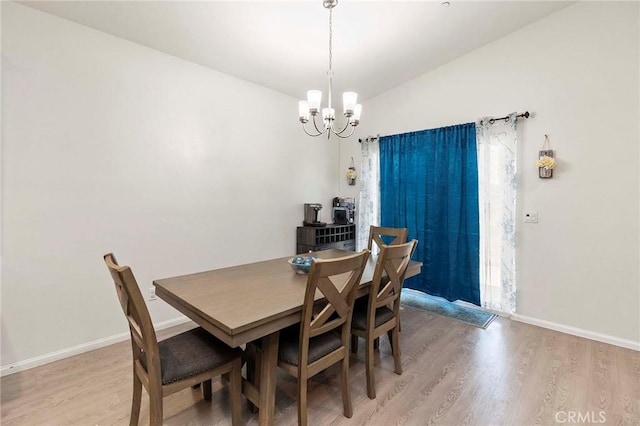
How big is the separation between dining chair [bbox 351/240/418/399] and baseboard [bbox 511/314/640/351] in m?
1.81

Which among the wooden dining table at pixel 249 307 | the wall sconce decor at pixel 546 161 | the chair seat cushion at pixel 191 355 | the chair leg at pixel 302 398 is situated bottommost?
the chair leg at pixel 302 398

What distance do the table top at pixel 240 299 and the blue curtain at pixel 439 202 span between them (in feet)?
5.76

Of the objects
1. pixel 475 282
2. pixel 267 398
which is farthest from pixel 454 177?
pixel 267 398

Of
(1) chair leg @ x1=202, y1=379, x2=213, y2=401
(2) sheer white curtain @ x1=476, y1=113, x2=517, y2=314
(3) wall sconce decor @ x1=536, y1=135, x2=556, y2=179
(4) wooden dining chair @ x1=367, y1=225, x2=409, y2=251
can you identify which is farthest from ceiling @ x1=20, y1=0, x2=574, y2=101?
(1) chair leg @ x1=202, y1=379, x2=213, y2=401

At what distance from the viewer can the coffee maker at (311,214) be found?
4086 millimetres

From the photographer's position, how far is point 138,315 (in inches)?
50.0

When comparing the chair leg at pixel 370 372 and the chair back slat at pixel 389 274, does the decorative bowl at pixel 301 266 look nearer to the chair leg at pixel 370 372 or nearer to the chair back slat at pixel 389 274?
the chair back slat at pixel 389 274

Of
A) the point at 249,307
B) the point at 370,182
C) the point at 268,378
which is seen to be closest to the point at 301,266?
the point at 249,307

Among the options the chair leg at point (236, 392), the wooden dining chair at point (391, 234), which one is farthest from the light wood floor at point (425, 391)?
the wooden dining chair at point (391, 234)

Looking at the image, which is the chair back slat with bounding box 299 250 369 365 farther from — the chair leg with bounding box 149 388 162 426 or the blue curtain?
the blue curtain

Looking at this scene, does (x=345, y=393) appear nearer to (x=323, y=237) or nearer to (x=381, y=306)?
(x=381, y=306)

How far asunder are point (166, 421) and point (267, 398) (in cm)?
71

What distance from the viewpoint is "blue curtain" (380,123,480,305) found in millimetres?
3363

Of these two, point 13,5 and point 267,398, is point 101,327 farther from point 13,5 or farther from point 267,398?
point 13,5
